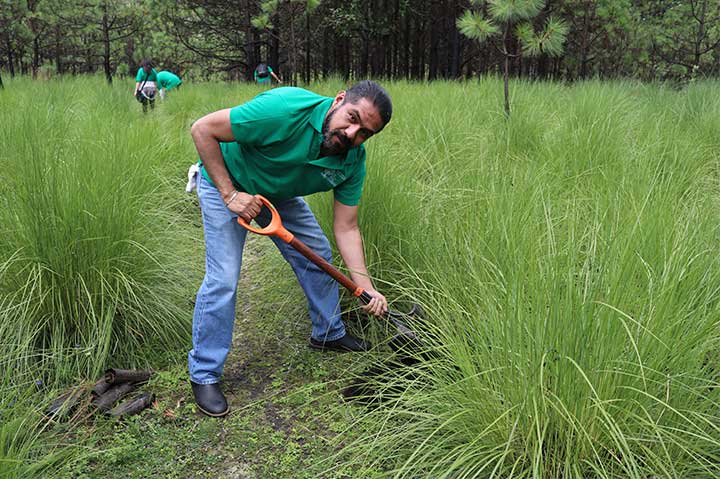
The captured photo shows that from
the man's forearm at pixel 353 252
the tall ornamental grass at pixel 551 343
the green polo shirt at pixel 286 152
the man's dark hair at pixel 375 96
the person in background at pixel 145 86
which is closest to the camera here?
the tall ornamental grass at pixel 551 343

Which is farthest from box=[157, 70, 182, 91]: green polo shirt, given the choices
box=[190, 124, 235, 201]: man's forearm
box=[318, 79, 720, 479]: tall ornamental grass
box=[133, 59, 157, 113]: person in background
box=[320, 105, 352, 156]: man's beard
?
box=[320, 105, 352, 156]: man's beard

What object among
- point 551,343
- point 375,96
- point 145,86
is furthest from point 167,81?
point 551,343

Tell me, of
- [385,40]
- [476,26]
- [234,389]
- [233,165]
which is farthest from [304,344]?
[385,40]

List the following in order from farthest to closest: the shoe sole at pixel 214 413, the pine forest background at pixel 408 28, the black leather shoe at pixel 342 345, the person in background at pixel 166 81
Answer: the pine forest background at pixel 408 28 < the person in background at pixel 166 81 < the black leather shoe at pixel 342 345 < the shoe sole at pixel 214 413

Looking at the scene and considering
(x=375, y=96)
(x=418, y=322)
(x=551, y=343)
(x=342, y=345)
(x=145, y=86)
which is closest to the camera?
(x=551, y=343)

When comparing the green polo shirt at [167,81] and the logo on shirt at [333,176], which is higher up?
the green polo shirt at [167,81]

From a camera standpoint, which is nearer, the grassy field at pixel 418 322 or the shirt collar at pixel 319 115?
the grassy field at pixel 418 322

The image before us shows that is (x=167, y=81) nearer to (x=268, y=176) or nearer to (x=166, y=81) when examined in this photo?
(x=166, y=81)

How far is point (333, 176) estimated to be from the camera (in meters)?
2.30

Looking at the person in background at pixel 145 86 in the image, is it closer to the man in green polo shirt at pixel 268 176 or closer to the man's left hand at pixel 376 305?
the man in green polo shirt at pixel 268 176

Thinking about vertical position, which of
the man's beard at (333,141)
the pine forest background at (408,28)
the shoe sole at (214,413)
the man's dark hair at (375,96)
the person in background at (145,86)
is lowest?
the shoe sole at (214,413)

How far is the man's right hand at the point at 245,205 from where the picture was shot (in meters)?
2.23

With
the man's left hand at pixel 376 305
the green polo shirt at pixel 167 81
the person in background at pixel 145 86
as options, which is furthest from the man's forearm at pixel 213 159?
the green polo shirt at pixel 167 81

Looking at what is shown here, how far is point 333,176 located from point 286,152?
213mm
